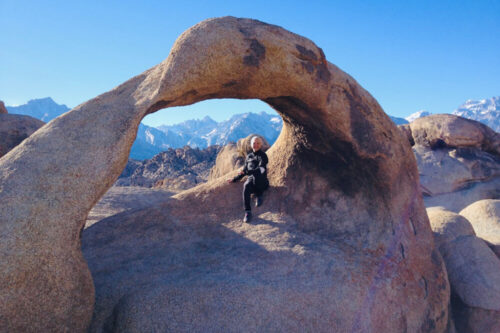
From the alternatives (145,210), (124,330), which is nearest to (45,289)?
(124,330)

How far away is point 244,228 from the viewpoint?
190 inches

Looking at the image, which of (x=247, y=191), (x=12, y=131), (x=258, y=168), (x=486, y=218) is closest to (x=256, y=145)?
(x=258, y=168)

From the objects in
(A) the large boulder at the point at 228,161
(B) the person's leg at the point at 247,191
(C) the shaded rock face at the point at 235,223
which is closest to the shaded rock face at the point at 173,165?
(A) the large boulder at the point at 228,161

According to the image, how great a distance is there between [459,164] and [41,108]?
192805mm

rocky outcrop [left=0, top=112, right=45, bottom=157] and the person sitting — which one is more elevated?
rocky outcrop [left=0, top=112, right=45, bottom=157]

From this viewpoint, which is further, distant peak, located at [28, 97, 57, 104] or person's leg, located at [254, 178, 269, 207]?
distant peak, located at [28, 97, 57, 104]

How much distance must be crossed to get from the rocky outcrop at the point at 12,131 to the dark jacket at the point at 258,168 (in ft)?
11.3

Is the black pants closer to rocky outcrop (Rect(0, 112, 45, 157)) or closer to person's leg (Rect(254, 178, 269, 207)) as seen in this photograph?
person's leg (Rect(254, 178, 269, 207))

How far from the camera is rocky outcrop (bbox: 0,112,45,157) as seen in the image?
5.32 meters

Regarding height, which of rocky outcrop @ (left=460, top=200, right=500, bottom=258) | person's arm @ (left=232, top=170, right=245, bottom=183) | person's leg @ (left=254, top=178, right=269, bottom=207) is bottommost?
rocky outcrop @ (left=460, top=200, right=500, bottom=258)

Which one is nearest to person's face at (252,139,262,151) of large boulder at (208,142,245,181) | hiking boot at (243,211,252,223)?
hiking boot at (243,211,252,223)

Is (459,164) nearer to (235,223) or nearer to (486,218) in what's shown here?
(486,218)

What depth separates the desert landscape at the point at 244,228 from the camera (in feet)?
9.59

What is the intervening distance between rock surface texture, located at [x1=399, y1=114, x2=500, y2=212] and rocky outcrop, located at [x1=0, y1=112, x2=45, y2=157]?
12.4 meters
